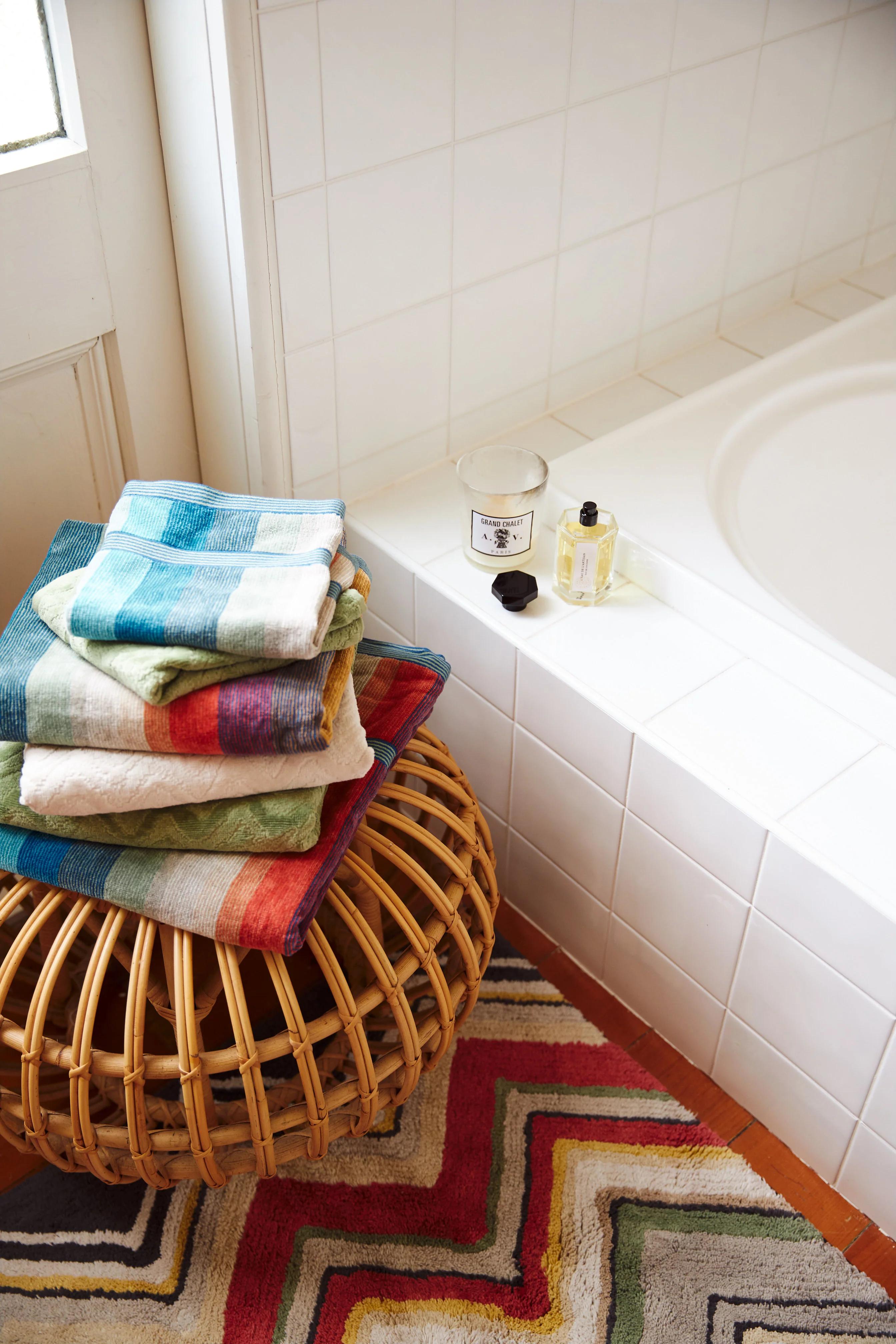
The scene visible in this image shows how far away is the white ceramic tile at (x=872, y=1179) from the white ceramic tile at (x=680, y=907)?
20cm

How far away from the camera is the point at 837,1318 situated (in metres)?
1.16

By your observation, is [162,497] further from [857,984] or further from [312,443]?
[857,984]

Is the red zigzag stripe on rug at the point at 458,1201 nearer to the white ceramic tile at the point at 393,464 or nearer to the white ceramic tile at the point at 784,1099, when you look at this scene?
the white ceramic tile at the point at 784,1099

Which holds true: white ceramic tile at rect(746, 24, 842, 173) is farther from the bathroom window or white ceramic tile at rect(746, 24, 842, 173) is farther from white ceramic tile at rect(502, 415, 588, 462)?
the bathroom window

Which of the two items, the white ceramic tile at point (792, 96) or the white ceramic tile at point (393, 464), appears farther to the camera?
the white ceramic tile at point (792, 96)

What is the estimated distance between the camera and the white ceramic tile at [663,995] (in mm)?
1317

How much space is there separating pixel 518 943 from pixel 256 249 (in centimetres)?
88

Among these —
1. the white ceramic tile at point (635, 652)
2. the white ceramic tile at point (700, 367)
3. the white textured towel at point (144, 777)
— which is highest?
the white textured towel at point (144, 777)

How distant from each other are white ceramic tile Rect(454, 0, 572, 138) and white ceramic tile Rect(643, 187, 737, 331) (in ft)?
1.01

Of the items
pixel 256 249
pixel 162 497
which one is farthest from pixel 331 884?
pixel 256 249

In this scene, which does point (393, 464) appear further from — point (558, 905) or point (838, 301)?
point (838, 301)

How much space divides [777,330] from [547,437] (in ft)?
1.53

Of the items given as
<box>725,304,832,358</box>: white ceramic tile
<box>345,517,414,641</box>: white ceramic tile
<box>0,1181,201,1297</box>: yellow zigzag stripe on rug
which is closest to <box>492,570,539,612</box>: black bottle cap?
<box>345,517,414,641</box>: white ceramic tile

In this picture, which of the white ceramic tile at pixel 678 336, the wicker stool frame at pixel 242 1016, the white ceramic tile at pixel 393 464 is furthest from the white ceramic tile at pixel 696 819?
the white ceramic tile at pixel 678 336
